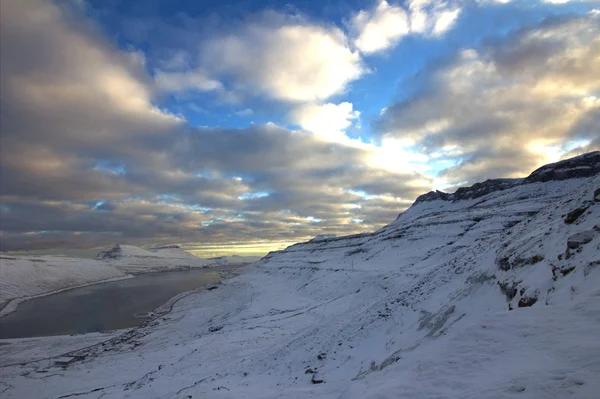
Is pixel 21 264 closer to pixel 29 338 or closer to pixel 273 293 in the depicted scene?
pixel 29 338

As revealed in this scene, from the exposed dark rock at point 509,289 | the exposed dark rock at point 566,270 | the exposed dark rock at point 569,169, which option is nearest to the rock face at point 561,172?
the exposed dark rock at point 569,169

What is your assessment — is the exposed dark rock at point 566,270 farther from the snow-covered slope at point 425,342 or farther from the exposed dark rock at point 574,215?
the exposed dark rock at point 574,215

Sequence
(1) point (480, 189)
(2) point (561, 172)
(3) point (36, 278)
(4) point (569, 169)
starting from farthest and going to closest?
(1) point (480, 189) < (3) point (36, 278) < (2) point (561, 172) < (4) point (569, 169)

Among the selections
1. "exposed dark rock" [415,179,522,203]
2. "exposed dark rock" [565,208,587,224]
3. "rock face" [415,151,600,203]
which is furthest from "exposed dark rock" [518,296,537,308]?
"exposed dark rock" [415,179,522,203]

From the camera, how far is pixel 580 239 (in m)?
13.2

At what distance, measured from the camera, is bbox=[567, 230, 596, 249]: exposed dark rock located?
13070 mm

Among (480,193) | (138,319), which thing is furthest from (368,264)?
(480,193)

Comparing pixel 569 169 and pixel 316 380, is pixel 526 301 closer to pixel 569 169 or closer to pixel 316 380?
pixel 316 380

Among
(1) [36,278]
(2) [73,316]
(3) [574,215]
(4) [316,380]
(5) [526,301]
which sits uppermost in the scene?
(3) [574,215]

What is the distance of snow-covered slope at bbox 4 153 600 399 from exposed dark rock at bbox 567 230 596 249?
0.05 meters

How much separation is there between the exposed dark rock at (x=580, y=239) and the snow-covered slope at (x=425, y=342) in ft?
0.18

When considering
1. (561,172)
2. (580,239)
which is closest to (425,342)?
(580,239)

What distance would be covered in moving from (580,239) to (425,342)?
7.45 meters

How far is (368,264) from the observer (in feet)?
205
